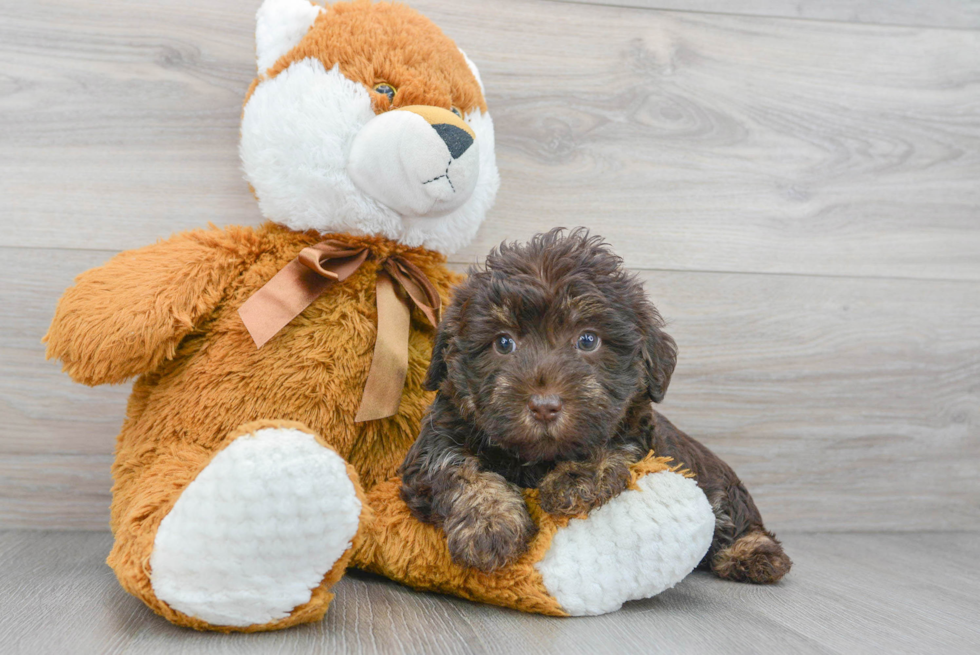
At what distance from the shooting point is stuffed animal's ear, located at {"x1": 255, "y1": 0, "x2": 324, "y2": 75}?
1.72 meters

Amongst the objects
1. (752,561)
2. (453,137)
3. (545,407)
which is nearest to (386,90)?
(453,137)

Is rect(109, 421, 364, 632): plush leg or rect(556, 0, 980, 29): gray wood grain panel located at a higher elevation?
rect(556, 0, 980, 29): gray wood grain panel

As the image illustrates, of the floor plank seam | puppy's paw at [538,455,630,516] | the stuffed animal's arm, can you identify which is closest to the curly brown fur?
puppy's paw at [538,455,630,516]

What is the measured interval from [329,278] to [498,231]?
0.69m

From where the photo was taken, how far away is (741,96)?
7.59 feet

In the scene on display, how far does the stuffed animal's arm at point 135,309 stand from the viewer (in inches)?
58.9

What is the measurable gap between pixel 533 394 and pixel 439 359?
0.29 meters

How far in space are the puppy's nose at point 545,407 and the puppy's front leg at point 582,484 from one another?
0.16 meters

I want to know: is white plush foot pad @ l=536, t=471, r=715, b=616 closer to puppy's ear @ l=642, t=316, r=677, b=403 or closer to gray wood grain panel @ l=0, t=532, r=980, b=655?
gray wood grain panel @ l=0, t=532, r=980, b=655

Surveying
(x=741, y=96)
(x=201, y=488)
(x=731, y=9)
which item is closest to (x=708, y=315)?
(x=741, y=96)

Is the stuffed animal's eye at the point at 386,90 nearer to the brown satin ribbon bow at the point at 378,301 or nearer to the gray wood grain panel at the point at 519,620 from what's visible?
the brown satin ribbon bow at the point at 378,301

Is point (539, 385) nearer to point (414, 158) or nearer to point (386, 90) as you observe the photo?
point (414, 158)

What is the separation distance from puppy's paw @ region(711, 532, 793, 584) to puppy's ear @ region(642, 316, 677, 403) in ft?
1.66

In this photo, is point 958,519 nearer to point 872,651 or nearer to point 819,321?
point 819,321
